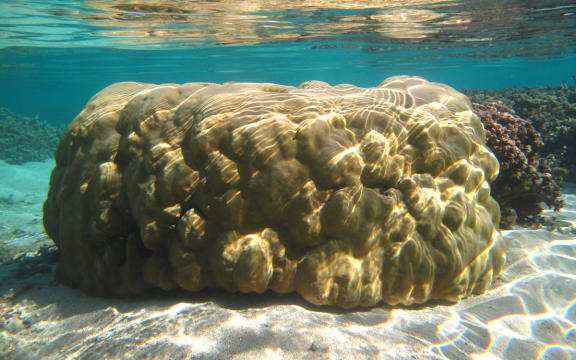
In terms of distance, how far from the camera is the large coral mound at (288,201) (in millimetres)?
3322

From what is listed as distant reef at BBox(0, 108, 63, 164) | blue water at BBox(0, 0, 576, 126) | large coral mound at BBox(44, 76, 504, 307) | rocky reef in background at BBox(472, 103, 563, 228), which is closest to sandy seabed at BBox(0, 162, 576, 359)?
large coral mound at BBox(44, 76, 504, 307)

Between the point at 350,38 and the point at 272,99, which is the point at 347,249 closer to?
the point at 272,99

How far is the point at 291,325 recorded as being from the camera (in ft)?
9.34

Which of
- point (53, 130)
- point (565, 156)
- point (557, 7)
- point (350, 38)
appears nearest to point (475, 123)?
point (565, 156)

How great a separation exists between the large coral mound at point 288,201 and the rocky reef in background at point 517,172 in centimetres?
186

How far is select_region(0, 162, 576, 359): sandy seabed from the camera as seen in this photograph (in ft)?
8.52

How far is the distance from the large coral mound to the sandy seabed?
0.69 feet

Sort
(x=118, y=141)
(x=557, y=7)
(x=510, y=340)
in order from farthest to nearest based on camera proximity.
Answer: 1. (x=557, y=7)
2. (x=118, y=141)
3. (x=510, y=340)

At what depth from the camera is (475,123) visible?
459 centimetres

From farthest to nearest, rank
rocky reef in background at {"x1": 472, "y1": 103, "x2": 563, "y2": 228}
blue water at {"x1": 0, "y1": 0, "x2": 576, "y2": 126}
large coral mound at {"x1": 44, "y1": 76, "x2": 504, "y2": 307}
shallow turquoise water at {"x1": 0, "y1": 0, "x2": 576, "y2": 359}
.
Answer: blue water at {"x1": 0, "y1": 0, "x2": 576, "y2": 126}, rocky reef in background at {"x1": 472, "y1": 103, "x2": 563, "y2": 228}, large coral mound at {"x1": 44, "y1": 76, "x2": 504, "y2": 307}, shallow turquoise water at {"x1": 0, "y1": 0, "x2": 576, "y2": 359}

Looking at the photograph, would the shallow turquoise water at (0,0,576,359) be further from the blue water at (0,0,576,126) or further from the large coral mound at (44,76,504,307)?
the large coral mound at (44,76,504,307)

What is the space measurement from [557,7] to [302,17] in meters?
10.9

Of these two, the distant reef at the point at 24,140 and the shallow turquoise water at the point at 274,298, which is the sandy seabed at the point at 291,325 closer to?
the shallow turquoise water at the point at 274,298

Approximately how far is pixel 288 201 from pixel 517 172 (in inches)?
196
